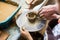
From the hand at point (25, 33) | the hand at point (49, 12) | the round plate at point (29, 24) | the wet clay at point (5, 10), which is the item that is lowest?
the hand at point (25, 33)

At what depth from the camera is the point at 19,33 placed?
4.12ft

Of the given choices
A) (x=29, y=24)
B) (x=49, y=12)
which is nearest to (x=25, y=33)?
(x=29, y=24)

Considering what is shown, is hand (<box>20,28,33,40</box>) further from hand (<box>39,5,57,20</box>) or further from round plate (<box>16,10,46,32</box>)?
hand (<box>39,5,57,20</box>)

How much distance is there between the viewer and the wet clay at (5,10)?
1.33m

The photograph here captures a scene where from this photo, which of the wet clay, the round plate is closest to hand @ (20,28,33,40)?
the round plate

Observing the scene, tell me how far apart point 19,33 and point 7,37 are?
0.33 ft

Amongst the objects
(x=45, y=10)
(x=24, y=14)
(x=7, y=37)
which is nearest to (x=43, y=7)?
(x=45, y=10)

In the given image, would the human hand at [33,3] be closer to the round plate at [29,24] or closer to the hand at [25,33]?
the round plate at [29,24]

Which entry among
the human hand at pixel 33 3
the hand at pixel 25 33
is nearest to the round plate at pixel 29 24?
the hand at pixel 25 33

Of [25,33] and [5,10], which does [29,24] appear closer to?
[25,33]

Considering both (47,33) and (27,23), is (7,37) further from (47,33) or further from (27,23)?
(47,33)

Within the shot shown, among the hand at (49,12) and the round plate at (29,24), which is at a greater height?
the hand at (49,12)

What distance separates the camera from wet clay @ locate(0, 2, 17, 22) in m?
1.33

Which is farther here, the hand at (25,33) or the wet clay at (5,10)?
the wet clay at (5,10)
